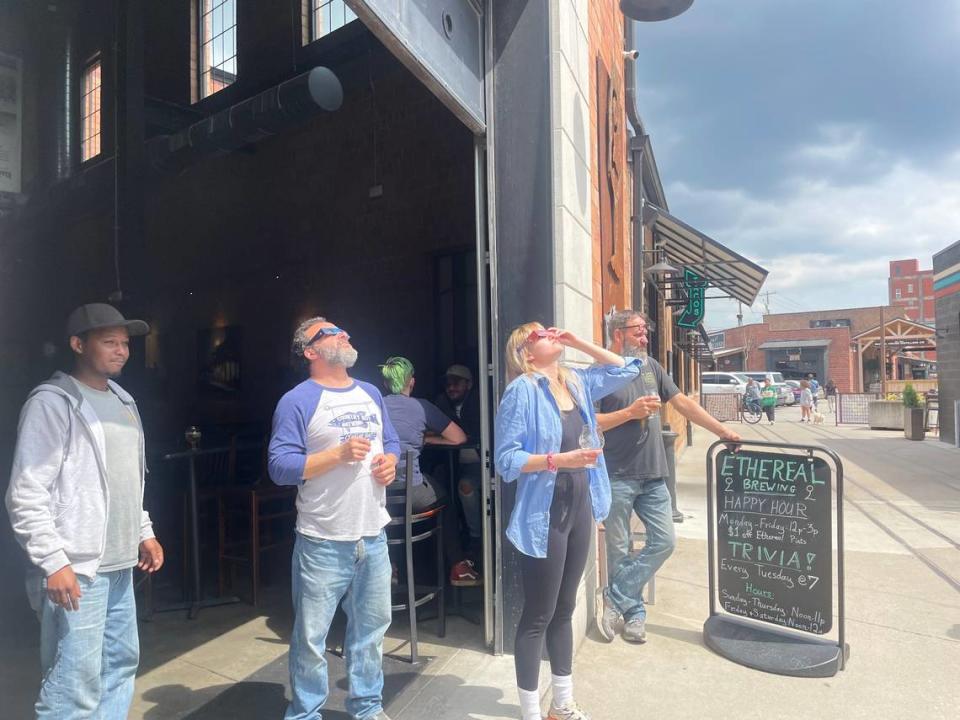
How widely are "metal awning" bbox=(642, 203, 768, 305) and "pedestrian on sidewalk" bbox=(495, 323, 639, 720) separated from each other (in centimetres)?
853

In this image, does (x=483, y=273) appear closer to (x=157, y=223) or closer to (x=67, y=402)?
(x=67, y=402)

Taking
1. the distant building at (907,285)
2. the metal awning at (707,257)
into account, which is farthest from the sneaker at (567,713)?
the distant building at (907,285)

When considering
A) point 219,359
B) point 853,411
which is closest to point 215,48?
point 219,359

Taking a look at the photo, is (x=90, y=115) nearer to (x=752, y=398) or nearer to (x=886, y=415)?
(x=886, y=415)

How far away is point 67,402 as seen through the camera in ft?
7.36

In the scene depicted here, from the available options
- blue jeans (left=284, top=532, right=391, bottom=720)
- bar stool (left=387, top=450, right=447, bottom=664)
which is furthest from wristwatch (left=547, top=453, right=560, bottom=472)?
bar stool (left=387, top=450, right=447, bottom=664)

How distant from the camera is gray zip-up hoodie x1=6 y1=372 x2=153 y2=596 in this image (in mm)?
2080

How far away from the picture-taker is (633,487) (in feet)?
13.2

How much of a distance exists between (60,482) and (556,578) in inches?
74.6

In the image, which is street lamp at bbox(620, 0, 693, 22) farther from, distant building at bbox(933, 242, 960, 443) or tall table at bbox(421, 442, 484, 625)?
distant building at bbox(933, 242, 960, 443)

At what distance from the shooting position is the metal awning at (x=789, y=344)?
49938 millimetres

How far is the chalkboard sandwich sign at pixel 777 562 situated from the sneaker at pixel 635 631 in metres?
0.39

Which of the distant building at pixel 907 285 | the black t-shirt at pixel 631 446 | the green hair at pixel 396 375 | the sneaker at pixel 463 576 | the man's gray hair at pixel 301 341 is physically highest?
the distant building at pixel 907 285

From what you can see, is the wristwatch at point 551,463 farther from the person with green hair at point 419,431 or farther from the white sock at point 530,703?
the person with green hair at point 419,431
